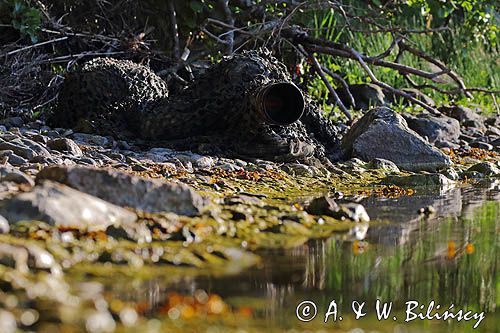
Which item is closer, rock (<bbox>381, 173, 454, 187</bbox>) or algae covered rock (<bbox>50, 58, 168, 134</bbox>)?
rock (<bbox>381, 173, 454, 187</bbox>)

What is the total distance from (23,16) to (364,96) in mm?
4537

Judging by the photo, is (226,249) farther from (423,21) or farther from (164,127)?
(423,21)

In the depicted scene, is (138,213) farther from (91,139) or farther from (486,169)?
(486,169)

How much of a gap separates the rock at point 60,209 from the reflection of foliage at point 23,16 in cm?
509

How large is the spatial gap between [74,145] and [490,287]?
355 centimetres

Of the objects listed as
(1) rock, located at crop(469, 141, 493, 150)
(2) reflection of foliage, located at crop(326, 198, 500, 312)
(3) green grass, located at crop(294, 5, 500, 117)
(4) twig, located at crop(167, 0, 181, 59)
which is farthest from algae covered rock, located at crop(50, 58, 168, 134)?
(2) reflection of foliage, located at crop(326, 198, 500, 312)

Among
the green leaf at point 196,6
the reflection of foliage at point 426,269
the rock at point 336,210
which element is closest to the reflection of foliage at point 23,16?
the green leaf at point 196,6

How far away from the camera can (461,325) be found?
219 centimetres

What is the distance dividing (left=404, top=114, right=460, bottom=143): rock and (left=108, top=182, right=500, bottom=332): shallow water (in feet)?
14.3

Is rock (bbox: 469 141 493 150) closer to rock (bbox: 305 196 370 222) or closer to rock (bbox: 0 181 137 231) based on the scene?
rock (bbox: 305 196 370 222)

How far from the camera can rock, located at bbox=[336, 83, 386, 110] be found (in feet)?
33.3

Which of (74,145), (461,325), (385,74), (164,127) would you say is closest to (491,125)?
(385,74)

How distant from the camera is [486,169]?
21.0ft

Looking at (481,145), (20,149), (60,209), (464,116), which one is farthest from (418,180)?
(464,116)
